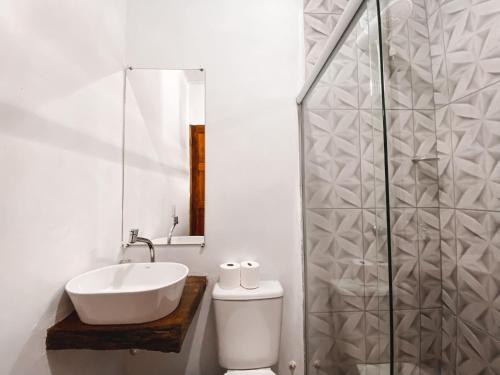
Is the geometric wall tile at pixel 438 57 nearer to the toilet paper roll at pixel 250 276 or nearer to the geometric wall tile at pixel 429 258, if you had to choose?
the geometric wall tile at pixel 429 258


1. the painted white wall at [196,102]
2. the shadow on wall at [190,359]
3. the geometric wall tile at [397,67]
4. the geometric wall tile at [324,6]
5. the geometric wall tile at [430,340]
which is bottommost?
the shadow on wall at [190,359]

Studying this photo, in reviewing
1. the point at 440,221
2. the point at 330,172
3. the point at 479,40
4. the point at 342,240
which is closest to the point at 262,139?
the point at 330,172

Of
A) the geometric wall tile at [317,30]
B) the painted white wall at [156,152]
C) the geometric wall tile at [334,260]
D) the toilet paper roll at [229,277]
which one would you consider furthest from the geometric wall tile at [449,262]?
the painted white wall at [156,152]

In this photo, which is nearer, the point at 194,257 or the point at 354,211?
the point at 354,211

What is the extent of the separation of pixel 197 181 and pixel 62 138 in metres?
0.66

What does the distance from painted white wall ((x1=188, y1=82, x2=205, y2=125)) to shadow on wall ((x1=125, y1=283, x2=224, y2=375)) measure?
100 centimetres

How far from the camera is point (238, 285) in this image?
4.27 ft

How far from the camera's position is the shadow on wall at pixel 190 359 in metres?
1.38

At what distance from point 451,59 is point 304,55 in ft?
2.40

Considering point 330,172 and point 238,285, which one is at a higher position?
point 330,172

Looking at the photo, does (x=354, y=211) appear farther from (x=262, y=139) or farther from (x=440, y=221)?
(x=262, y=139)

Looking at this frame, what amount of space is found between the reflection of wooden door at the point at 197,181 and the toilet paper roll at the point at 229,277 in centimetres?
26

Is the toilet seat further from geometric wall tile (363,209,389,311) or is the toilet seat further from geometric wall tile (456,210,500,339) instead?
geometric wall tile (456,210,500,339)

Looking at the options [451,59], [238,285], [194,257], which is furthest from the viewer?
[194,257]
